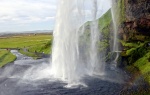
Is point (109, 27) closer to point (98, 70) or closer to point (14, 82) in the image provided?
point (98, 70)

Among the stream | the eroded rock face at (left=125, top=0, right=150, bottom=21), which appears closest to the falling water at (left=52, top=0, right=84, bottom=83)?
the stream

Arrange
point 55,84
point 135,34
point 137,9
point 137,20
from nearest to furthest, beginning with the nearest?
point 55,84 → point 137,9 → point 137,20 → point 135,34

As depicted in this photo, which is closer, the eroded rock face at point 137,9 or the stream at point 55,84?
the stream at point 55,84

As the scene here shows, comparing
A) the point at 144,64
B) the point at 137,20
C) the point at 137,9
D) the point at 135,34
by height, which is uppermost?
the point at 137,9

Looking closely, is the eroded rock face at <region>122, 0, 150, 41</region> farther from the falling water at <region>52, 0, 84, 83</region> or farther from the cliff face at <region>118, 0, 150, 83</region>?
the falling water at <region>52, 0, 84, 83</region>

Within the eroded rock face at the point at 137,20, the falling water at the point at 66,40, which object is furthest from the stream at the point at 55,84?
the eroded rock face at the point at 137,20

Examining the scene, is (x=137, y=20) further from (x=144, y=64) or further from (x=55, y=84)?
(x=55, y=84)

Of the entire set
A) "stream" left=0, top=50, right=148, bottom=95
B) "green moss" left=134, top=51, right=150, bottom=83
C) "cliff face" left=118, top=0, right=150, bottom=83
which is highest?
"cliff face" left=118, top=0, right=150, bottom=83

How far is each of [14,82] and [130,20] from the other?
43303 millimetres

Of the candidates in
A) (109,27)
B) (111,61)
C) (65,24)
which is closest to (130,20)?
(111,61)

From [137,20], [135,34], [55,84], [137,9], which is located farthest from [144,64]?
[55,84]

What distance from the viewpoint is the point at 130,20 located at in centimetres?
7825

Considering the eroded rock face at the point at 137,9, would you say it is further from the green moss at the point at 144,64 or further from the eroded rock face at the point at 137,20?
the green moss at the point at 144,64

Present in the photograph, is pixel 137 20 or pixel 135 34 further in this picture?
pixel 135 34
